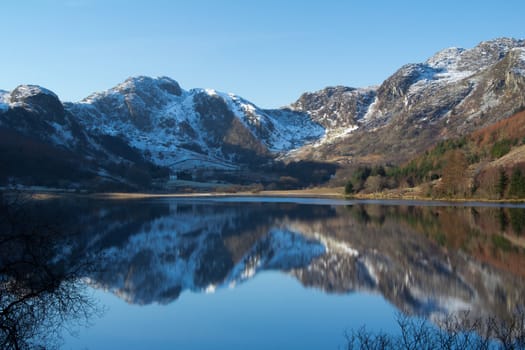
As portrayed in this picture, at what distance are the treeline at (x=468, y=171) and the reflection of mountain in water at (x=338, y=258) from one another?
1643 inches

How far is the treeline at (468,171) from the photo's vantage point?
324 feet

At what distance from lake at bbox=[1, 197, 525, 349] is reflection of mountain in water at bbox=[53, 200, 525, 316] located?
9cm

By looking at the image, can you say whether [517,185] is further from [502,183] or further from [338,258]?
[338,258]

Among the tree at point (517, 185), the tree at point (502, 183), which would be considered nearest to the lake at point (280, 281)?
the tree at point (517, 185)

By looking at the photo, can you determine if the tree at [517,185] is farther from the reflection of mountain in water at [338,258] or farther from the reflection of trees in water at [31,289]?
the reflection of trees in water at [31,289]

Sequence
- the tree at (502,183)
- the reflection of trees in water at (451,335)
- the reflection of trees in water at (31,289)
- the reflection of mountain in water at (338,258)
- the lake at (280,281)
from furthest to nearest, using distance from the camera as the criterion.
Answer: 1. the tree at (502,183)
2. the reflection of mountain in water at (338,258)
3. the lake at (280,281)
4. the reflection of trees in water at (451,335)
5. the reflection of trees in water at (31,289)

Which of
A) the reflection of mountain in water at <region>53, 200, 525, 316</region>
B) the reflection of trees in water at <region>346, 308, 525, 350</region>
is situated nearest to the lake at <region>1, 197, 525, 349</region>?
the reflection of mountain in water at <region>53, 200, 525, 316</region>

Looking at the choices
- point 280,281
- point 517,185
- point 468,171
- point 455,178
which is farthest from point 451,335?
point 468,171

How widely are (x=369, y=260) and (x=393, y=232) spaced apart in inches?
598

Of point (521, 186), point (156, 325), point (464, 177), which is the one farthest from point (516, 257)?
point (464, 177)

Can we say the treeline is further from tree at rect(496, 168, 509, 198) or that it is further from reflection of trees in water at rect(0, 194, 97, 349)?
reflection of trees in water at rect(0, 194, 97, 349)

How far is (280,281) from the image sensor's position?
2970 centimetres

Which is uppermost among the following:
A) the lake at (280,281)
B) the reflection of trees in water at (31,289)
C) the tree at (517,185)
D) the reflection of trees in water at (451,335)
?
the tree at (517,185)

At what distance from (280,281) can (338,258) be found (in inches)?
342
